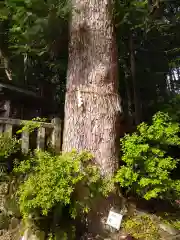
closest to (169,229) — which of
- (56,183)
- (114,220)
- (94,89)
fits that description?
(114,220)

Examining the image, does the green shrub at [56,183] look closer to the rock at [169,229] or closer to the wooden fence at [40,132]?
the wooden fence at [40,132]

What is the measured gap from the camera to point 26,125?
12.0 feet

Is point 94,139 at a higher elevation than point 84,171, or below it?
higher

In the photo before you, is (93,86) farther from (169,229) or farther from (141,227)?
(169,229)

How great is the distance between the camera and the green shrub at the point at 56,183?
2.78 meters

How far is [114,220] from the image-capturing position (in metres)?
3.28

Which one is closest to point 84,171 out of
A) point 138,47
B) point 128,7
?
point 128,7

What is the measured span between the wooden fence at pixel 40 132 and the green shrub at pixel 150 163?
1.10m

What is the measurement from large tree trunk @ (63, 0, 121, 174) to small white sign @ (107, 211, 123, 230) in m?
0.61

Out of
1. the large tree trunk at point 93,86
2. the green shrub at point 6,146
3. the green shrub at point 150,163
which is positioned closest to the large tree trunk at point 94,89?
the large tree trunk at point 93,86

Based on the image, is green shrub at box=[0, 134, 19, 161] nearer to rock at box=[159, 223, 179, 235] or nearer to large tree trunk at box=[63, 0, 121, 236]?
large tree trunk at box=[63, 0, 121, 236]

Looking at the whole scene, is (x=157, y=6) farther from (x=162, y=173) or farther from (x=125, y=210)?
(x=125, y=210)

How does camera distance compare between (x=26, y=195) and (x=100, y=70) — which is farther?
(x=100, y=70)

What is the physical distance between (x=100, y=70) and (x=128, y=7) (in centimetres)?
155
